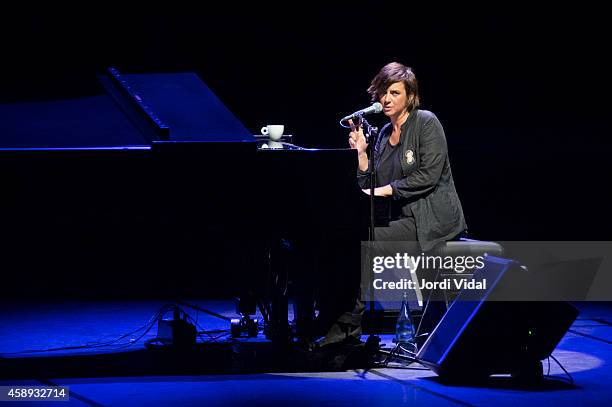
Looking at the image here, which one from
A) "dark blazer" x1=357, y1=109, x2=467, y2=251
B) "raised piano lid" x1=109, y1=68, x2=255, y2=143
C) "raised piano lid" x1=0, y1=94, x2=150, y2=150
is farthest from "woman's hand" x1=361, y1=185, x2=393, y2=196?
"raised piano lid" x1=0, y1=94, x2=150, y2=150

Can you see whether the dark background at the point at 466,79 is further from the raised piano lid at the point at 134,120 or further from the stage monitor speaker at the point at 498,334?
the stage monitor speaker at the point at 498,334

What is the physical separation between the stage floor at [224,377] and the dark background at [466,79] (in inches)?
62.6

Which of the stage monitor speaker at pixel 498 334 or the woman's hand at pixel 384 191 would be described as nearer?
the stage monitor speaker at pixel 498 334

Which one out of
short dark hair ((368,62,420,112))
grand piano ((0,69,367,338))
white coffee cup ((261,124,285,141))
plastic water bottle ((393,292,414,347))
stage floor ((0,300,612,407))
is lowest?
stage floor ((0,300,612,407))

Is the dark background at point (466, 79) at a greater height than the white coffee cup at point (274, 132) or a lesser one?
greater

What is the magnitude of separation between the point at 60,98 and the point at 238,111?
1468 mm

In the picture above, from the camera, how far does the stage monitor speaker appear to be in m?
3.90

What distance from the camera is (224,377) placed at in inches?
165

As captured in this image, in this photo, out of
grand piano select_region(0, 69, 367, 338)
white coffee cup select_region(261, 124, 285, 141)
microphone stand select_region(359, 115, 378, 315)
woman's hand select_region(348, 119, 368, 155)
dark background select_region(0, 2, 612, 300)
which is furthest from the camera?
dark background select_region(0, 2, 612, 300)

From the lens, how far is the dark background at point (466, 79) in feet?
21.1

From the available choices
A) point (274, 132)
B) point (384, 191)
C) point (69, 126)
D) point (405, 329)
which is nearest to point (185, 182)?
point (274, 132)

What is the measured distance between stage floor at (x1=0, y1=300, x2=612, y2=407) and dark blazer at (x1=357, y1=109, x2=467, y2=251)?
0.68 metres

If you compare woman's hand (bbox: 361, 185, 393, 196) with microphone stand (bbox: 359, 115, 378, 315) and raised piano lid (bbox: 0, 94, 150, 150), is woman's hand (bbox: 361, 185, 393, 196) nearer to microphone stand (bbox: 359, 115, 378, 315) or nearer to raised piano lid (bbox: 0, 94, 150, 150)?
microphone stand (bbox: 359, 115, 378, 315)

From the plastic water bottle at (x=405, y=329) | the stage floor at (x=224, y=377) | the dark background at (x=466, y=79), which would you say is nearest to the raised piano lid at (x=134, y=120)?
the stage floor at (x=224, y=377)
